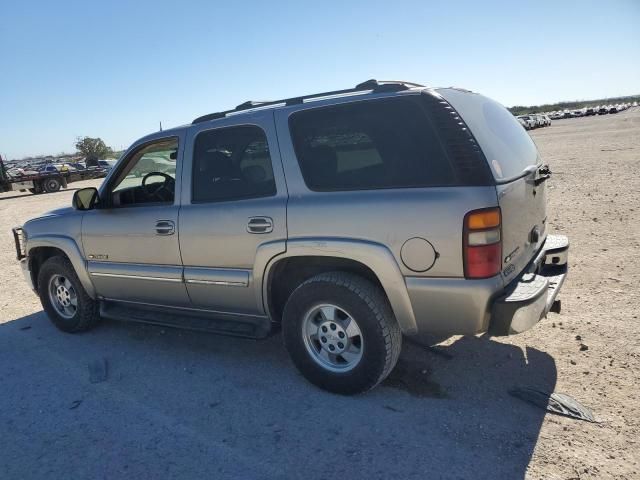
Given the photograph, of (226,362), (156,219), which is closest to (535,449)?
(226,362)

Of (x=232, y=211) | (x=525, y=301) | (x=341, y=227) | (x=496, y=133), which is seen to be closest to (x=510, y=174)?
(x=496, y=133)

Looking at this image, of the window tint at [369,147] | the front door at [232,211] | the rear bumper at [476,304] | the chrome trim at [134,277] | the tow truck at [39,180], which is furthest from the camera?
the tow truck at [39,180]

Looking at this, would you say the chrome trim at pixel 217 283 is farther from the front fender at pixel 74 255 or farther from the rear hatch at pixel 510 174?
the rear hatch at pixel 510 174

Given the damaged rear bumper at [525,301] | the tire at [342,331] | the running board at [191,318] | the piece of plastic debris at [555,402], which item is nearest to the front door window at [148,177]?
the running board at [191,318]

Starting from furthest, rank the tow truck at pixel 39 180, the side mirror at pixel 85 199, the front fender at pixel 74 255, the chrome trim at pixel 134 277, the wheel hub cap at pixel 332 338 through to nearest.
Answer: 1. the tow truck at pixel 39 180
2. the front fender at pixel 74 255
3. the side mirror at pixel 85 199
4. the chrome trim at pixel 134 277
5. the wheel hub cap at pixel 332 338

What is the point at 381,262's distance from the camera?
2.99 metres

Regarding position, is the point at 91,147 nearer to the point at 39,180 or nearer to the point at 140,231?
the point at 39,180

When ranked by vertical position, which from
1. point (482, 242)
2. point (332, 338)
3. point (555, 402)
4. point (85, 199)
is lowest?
point (555, 402)

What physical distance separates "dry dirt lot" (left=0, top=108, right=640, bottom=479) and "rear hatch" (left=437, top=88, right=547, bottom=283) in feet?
2.94

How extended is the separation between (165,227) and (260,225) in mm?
972

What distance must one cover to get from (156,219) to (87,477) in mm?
1967

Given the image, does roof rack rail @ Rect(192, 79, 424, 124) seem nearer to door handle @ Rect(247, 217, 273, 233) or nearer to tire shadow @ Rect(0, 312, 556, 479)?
door handle @ Rect(247, 217, 273, 233)

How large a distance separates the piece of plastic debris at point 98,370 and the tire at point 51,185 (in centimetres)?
2333

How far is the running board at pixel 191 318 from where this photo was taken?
3678mm
